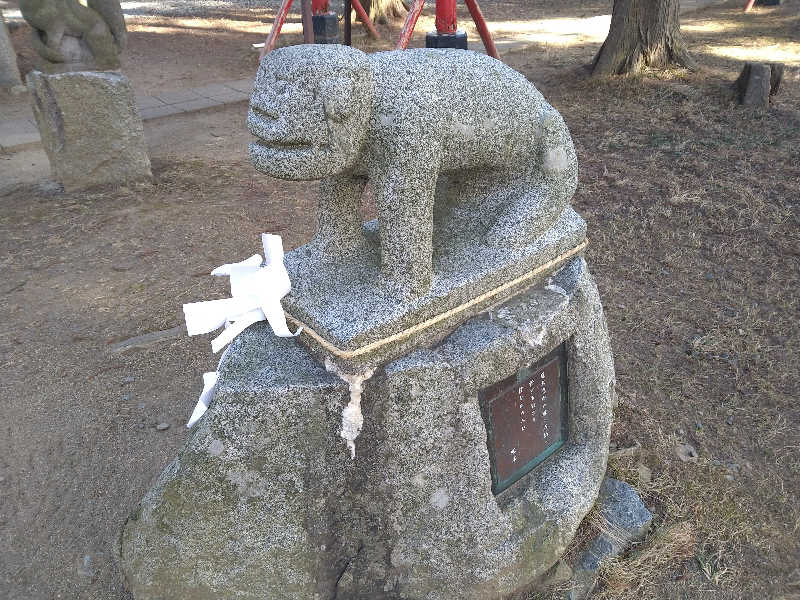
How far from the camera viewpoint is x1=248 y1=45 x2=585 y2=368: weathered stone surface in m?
1.50

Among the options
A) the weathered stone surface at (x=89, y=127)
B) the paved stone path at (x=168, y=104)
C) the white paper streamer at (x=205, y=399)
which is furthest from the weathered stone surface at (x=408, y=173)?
the paved stone path at (x=168, y=104)

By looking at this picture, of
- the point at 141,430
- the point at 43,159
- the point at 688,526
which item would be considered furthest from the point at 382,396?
the point at 43,159

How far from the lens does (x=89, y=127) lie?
5078 mm

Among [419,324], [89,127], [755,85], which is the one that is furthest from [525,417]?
[755,85]

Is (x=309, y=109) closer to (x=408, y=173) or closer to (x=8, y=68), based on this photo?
(x=408, y=173)

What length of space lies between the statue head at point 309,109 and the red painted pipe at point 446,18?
513 centimetres

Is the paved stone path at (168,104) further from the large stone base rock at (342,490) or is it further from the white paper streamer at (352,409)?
the white paper streamer at (352,409)

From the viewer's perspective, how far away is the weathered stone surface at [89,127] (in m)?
4.93

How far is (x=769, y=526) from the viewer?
238 centimetres

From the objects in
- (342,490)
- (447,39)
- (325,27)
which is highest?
(447,39)

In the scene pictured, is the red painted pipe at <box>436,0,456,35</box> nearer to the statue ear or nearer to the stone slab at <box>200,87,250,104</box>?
the stone slab at <box>200,87,250,104</box>

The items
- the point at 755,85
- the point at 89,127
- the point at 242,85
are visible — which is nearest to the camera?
the point at 89,127

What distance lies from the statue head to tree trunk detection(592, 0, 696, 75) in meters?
5.95

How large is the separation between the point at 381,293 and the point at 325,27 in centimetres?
719
